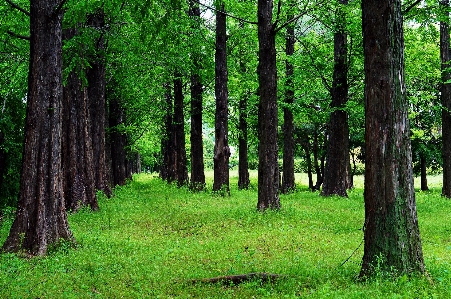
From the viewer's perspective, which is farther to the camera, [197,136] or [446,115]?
[197,136]

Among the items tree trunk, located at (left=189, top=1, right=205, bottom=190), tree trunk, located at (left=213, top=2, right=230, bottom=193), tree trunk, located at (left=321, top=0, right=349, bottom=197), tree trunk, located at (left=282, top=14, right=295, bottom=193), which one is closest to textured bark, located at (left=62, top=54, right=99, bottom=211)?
tree trunk, located at (left=213, top=2, right=230, bottom=193)

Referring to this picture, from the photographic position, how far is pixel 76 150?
16.1 metres

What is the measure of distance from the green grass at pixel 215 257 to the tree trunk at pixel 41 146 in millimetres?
537

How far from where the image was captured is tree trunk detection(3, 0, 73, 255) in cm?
952

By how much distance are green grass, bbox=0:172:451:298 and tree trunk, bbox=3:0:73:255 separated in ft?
1.76

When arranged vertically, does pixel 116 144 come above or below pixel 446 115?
below

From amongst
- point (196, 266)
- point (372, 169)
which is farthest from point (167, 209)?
point (372, 169)

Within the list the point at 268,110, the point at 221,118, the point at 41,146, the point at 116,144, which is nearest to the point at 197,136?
the point at 221,118

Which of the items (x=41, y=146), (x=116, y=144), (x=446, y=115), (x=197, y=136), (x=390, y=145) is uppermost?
(x=446, y=115)

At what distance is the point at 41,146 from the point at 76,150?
661 cm

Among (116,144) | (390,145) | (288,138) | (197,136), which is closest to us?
(390,145)

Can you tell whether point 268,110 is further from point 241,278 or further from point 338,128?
point 241,278

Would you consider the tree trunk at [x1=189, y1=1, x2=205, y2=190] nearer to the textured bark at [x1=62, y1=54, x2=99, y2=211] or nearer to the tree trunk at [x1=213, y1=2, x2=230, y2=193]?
the tree trunk at [x1=213, y1=2, x2=230, y2=193]

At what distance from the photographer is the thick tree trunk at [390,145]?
255 inches
